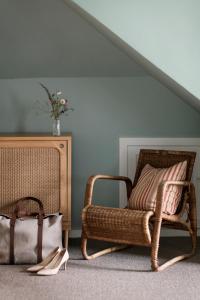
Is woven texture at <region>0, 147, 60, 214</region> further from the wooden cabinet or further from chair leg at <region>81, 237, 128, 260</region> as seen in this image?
chair leg at <region>81, 237, 128, 260</region>

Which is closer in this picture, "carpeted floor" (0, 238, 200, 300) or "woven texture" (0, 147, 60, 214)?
"carpeted floor" (0, 238, 200, 300)

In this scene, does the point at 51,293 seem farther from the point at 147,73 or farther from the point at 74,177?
the point at 147,73

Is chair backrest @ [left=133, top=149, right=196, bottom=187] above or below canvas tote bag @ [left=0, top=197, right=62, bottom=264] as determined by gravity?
above

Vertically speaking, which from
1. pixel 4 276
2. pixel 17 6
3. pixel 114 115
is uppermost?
pixel 17 6

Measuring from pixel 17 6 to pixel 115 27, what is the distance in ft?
2.66

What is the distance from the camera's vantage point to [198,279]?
3807mm

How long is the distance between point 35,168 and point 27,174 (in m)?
0.07

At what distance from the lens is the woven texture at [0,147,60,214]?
4.50 m

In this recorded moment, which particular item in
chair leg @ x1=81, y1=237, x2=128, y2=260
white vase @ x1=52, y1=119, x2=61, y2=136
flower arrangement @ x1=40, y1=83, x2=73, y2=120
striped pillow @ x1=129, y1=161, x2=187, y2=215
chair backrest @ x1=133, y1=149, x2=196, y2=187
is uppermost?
flower arrangement @ x1=40, y1=83, x2=73, y2=120

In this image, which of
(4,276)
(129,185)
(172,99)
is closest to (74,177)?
(129,185)

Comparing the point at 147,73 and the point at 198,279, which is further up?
the point at 147,73

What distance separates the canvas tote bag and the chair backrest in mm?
849

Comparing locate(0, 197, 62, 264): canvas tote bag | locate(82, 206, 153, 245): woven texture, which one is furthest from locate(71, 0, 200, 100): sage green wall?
locate(0, 197, 62, 264): canvas tote bag

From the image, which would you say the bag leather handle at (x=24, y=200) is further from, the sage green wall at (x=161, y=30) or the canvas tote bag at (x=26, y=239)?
the sage green wall at (x=161, y=30)
